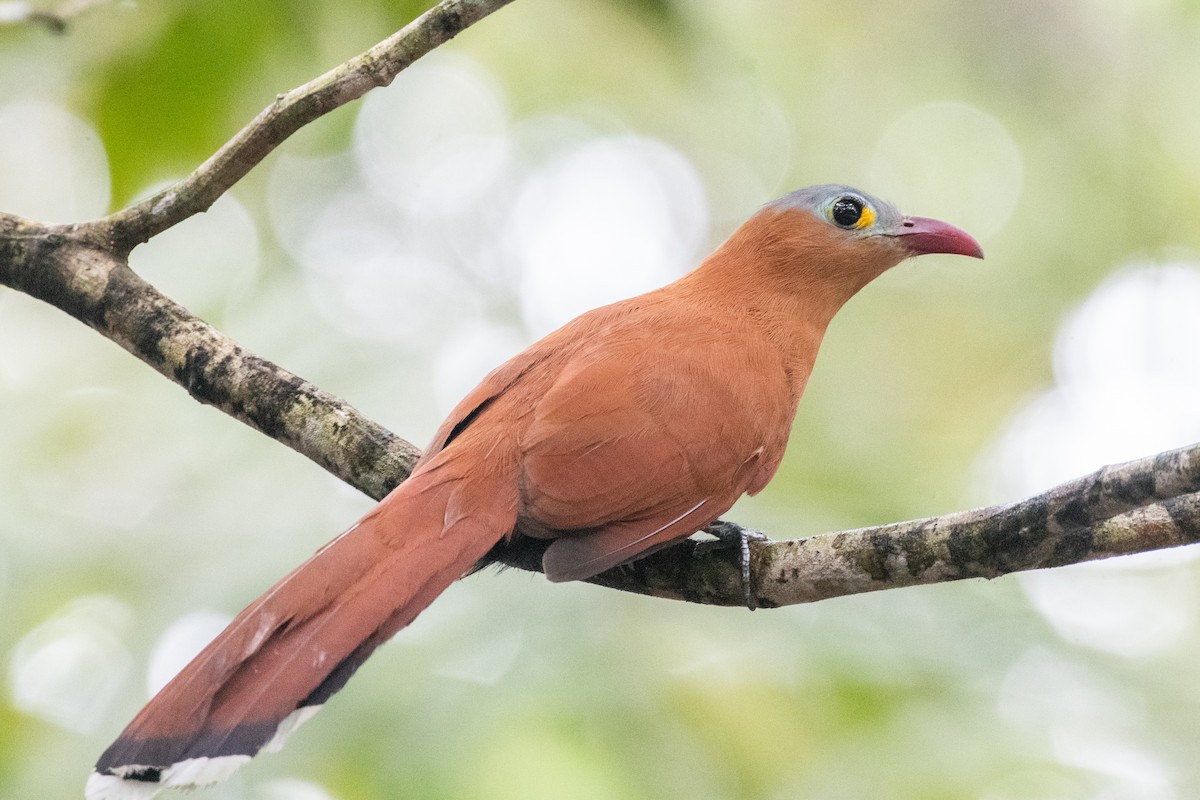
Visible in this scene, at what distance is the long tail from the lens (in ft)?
6.35

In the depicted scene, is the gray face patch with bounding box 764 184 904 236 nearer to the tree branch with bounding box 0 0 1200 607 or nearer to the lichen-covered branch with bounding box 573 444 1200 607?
the tree branch with bounding box 0 0 1200 607

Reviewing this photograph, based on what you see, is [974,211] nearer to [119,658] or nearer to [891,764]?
[891,764]

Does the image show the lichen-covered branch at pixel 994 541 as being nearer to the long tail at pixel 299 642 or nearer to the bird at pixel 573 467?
the bird at pixel 573 467

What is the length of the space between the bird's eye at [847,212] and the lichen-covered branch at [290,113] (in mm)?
1329

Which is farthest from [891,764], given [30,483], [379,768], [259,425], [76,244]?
[30,483]

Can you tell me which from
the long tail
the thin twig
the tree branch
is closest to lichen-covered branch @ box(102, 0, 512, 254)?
the tree branch

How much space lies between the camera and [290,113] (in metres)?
2.69

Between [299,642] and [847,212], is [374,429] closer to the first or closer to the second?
[299,642]

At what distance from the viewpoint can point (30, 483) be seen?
533 cm

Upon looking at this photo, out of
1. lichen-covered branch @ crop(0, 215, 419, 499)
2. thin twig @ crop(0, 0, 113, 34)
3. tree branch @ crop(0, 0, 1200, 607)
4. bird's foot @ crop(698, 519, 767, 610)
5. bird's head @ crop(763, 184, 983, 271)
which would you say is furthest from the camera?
bird's head @ crop(763, 184, 983, 271)

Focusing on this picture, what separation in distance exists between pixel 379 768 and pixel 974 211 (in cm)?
610

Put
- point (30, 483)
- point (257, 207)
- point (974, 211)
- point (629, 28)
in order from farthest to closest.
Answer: point (974, 211)
point (257, 207)
point (30, 483)
point (629, 28)

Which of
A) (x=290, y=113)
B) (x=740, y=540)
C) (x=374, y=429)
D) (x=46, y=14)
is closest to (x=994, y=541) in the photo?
(x=740, y=540)

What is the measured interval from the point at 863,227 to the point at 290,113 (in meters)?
1.69
